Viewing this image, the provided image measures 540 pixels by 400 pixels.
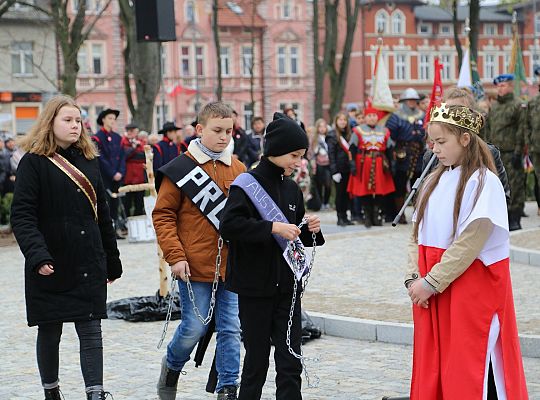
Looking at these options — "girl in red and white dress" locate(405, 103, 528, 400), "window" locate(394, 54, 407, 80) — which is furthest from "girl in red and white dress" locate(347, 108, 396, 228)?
"window" locate(394, 54, 407, 80)

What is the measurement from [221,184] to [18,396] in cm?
200

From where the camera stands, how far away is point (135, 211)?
66.5ft

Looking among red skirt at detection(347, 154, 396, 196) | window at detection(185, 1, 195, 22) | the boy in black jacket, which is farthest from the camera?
window at detection(185, 1, 195, 22)

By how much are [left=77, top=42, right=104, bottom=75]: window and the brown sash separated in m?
66.1

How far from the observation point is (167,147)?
19094 mm

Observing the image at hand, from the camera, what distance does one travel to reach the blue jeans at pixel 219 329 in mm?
7016

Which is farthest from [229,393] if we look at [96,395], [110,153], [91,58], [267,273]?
[91,58]

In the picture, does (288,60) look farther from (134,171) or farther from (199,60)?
(134,171)

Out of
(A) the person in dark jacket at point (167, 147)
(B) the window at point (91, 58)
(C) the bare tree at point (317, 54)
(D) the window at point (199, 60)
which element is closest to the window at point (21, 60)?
(B) the window at point (91, 58)

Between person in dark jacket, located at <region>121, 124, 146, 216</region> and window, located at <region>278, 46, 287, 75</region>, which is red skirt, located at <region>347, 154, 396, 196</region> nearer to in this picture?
person in dark jacket, located at <region>121, 124, 146, 216</region>

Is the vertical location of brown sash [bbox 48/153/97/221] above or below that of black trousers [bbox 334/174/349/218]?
above

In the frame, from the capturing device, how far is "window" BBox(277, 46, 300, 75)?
269ft

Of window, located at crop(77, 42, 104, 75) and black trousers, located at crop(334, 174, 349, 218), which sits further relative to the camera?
window, located at crop(77, 42, 104, 75)

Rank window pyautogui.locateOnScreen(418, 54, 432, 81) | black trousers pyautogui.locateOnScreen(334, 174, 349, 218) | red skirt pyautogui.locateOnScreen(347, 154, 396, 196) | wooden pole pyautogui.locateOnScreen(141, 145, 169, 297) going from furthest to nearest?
window pyautogui.locateOnScreen(418, 54, 432, 81), black trousers pyautogui.locateOnScreen(334, 174, 349, 218), red skirt pyautogui.locateOnScreen(347, 154, 396, 196), wooden pole pyautogui.locateOnScreen(141, 145, 169, 297)
